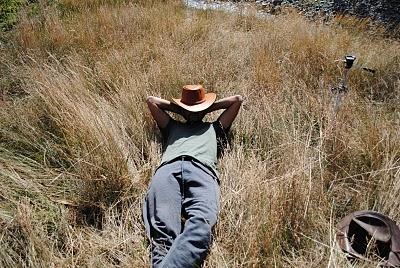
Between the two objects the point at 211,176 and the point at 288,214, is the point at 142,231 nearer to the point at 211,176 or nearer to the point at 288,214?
the point at 211,176

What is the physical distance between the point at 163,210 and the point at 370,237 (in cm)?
130

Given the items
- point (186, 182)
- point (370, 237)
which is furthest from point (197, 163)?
point (370, 237)

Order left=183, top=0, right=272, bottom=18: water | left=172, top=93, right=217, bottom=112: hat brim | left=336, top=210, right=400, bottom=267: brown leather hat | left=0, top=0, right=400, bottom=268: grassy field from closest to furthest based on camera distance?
left=336, top=210, right=400, bottom=267: brown leather hat → left=0, top=0, right=400, bottom=268: grassy field → left=172, top=93, right=217, bottom=112: hat brim → left=183, top=0, right=272, bottom=18: water

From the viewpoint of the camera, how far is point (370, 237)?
2283 mm

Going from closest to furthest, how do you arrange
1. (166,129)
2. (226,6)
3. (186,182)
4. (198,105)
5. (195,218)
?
(195,218) → (186,182) → (198,105) → (166,129) → (226,6)

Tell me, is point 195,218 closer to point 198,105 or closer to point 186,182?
point 186,182

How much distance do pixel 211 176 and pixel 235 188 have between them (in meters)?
0.21

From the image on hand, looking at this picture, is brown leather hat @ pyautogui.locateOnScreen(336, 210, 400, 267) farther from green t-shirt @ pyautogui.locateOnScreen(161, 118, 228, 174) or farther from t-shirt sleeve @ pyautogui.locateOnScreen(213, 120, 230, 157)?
t-shirt sleeve @ pyautogui.locateOnScreen(213, 120, 230, 157)

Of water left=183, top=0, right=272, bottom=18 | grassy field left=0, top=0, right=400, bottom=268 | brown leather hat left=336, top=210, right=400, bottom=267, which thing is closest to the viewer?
brown leather hat left=336, top=210, right=400, bottom=267

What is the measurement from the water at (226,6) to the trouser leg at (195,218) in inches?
162

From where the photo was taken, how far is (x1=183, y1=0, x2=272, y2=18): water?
252 inches

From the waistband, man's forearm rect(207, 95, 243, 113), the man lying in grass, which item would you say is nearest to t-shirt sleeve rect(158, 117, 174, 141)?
the man lying in grass

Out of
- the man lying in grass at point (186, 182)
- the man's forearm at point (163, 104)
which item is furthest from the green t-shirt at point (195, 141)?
the man's forearm at point (163, 104)

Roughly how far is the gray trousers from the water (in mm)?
4112
